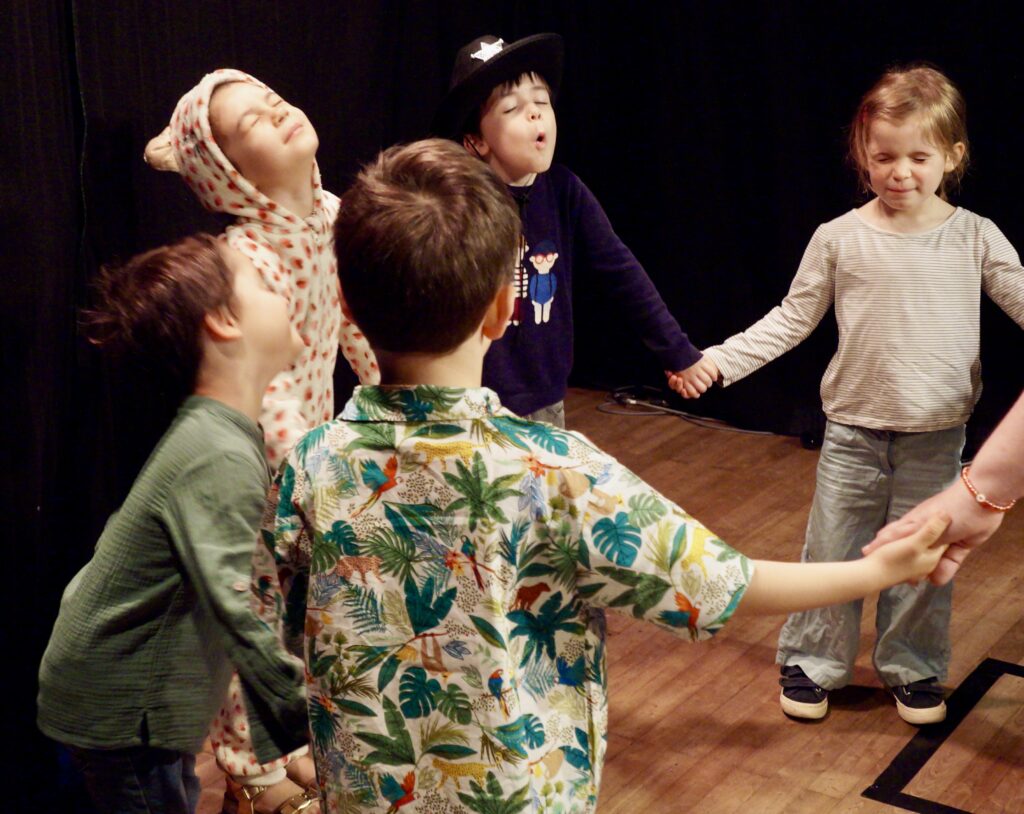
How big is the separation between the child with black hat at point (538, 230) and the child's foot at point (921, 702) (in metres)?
0.80

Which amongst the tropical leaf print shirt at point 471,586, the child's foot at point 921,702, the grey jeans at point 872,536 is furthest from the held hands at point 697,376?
the tropical leaf print shirt at point 471,586

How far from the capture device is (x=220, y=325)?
177 cm

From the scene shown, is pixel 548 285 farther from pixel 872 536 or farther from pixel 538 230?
pixel 872 536

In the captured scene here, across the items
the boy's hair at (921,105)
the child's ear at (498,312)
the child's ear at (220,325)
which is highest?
the boy's hair at (921,105)

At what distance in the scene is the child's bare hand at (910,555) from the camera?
1.46m

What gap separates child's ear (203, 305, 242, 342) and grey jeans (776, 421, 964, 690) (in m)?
1.41

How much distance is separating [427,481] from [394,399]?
92 mm

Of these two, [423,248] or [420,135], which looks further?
[420,135]

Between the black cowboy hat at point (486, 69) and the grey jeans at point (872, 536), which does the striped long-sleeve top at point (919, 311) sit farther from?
the black cowboy hat at point (486, 69)

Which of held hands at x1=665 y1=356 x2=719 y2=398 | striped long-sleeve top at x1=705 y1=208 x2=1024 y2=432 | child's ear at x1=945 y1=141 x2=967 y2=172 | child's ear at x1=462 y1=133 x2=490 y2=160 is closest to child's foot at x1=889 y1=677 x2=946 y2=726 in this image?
striped long-sleeve top at x1=705 y1=208 x2=1024 y2=432

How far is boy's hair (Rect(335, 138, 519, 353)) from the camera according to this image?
4.12 ft

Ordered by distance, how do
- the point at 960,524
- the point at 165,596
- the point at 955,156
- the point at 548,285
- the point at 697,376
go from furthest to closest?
the point at 697,376, the point at 548,285, the point at 955,156, the point at 960,524, the point at 165,596

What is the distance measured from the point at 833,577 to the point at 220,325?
3.01 feet

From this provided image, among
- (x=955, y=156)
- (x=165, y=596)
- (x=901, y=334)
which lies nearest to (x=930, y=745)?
(x=901, y=334)
